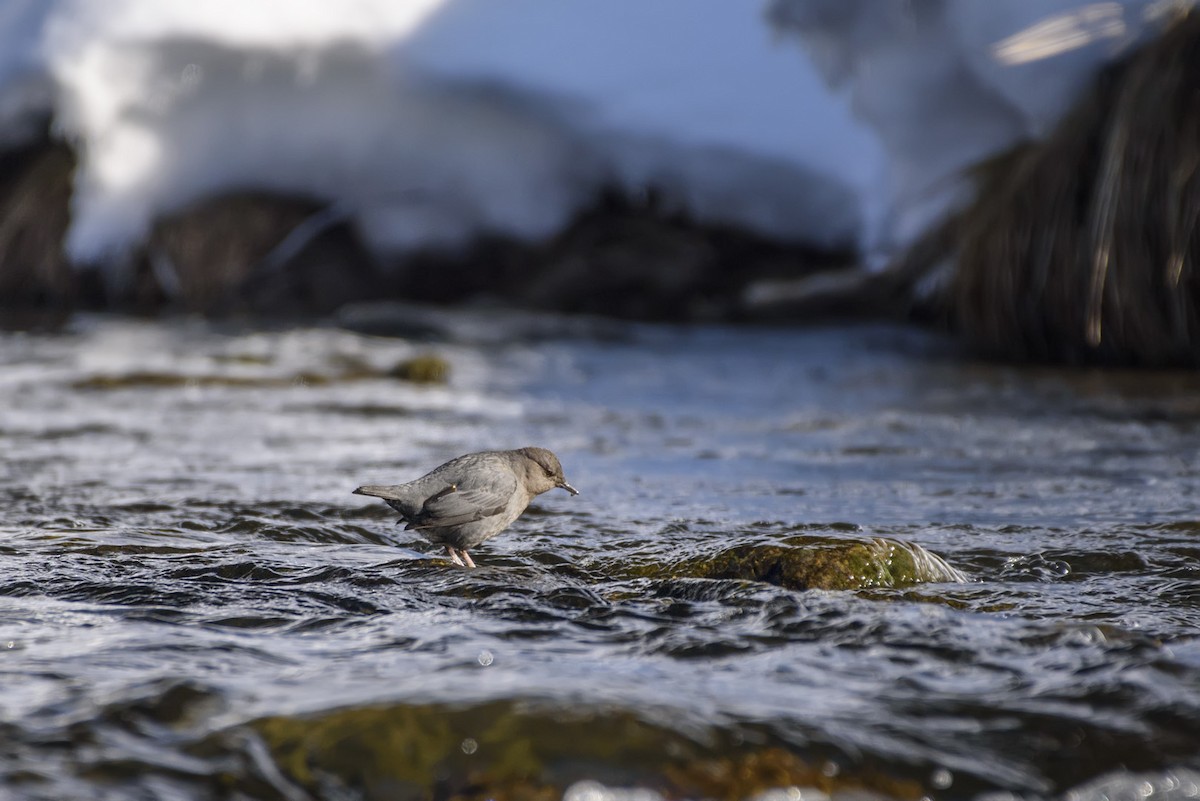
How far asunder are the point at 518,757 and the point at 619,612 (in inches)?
28.5

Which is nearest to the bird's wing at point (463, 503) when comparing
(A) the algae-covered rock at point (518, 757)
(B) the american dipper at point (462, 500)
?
(B) the american dipper at point (462, 500)

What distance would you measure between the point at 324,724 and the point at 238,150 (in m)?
7.70

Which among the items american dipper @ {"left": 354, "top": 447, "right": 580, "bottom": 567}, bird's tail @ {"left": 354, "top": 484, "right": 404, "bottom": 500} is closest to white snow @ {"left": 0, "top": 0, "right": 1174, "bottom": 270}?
american dipper @ {"left": 354, "top": 447, "right": 580, "bottom": 567}

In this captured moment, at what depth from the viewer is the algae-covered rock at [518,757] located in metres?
1.76

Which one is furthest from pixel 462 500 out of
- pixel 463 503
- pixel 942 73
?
pixel 942 73

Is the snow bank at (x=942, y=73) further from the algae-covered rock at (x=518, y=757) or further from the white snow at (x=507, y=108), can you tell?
the algae-covered rock at (x=518, y=757)

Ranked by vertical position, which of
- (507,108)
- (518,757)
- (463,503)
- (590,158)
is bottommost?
(518,757)

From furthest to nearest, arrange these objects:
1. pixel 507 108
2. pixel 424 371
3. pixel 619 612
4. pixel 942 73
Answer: pixel 507 108 → pixel 942 73 → pixel 424 371 → pixel 619 612

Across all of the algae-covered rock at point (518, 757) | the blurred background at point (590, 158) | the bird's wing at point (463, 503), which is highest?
the blurred background at point (590, 158)

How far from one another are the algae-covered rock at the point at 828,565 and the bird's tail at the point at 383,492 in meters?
0.70

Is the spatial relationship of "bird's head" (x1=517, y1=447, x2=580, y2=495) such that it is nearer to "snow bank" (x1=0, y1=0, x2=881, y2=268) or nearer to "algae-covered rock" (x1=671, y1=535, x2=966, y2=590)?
"algae-covered rock" (x1=671, y1=535, x2=966, y2=590)

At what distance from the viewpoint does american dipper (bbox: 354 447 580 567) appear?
9.86ft

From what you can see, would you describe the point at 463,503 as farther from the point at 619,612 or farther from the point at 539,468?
the point at 619,612

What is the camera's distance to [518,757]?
5.92 feet
